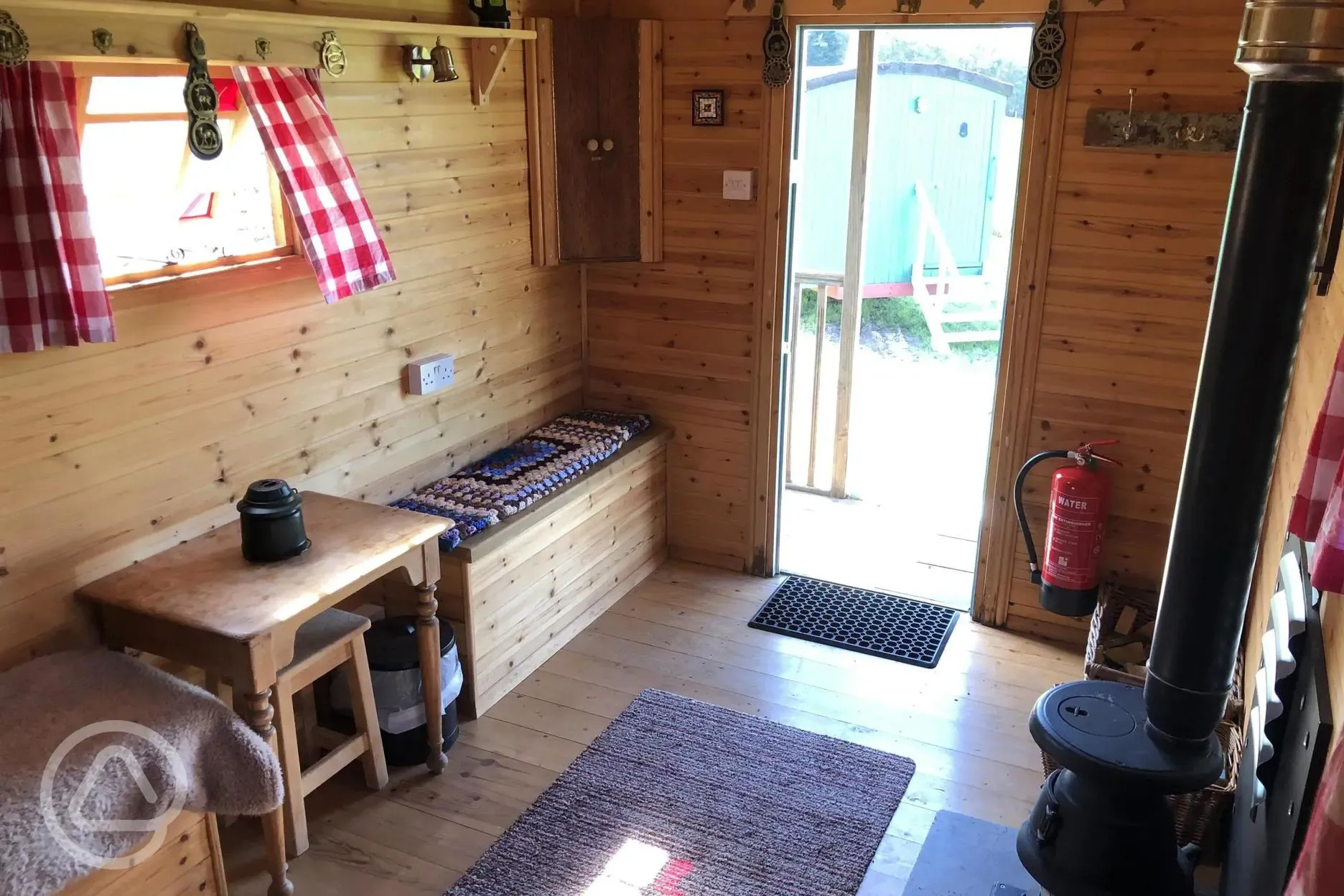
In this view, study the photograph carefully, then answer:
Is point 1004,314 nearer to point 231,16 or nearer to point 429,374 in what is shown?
point 429,374

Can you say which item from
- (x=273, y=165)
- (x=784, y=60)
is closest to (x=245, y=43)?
(x=273, y=165)

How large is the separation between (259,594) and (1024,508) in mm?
2373

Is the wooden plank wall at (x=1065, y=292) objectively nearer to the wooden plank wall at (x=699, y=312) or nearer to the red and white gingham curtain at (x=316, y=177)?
the wooden plank wall at (x=699, y=312)

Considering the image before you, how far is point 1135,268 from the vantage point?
311cm

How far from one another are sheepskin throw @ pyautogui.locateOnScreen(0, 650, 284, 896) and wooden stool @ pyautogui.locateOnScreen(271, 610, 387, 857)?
0.23 metres

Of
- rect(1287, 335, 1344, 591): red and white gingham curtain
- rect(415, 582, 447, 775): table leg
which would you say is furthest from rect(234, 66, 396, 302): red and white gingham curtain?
rect(1287, 335, 1344, 591): red and white gingham curtain

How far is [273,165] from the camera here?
247 cm

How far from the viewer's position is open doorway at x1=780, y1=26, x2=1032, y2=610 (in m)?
4.12

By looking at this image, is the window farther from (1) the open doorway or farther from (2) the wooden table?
(1) the open doorway

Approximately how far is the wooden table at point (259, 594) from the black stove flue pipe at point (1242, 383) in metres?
1.65

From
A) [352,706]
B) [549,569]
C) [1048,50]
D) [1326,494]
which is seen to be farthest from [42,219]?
[1048,50]

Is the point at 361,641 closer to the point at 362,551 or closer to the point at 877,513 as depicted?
the point at 362,551

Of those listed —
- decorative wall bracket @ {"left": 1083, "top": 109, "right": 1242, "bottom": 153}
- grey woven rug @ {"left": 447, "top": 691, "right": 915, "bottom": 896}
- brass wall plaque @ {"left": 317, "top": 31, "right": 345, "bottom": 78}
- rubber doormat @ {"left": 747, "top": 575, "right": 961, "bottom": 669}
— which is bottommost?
grey woven rug @ {"left": 447, "top": 691, "right": 915, "bottom": 896}

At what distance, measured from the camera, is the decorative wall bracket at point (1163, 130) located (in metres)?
2.88
